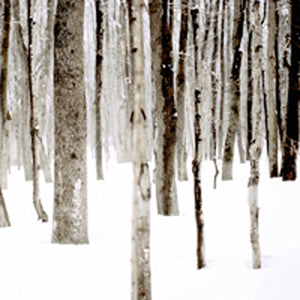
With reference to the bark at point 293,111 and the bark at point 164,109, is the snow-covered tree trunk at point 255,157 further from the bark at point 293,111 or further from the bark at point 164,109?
the bark at point 293,111

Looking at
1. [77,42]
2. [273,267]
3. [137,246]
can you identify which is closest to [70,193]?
[77,42]

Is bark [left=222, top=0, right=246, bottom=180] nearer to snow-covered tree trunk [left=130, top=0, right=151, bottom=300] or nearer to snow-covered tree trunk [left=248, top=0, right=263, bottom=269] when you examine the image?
snow-covered tree trunk [left=248, top=0, right=263, bottom=269]

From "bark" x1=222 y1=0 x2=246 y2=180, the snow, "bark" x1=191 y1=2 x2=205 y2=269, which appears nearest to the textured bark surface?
the snow

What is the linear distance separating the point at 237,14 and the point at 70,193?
29.0 feet

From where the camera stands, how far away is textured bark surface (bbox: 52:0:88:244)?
16.7 ft

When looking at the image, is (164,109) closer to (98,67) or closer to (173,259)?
(173,259)

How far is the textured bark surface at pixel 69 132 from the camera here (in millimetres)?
5098

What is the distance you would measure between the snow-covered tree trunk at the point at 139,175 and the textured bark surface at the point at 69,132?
245 cm

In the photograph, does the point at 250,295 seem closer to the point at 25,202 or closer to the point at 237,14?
the point at 25,202

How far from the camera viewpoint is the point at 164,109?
7.06 meters

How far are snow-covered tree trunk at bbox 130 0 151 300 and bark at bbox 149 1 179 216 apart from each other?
4213mm

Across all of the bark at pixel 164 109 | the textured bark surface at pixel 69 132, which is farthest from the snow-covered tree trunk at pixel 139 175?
the bark at pixel 164 109

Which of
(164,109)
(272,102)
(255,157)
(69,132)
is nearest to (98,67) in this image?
(272,102)

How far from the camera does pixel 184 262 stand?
444cm
